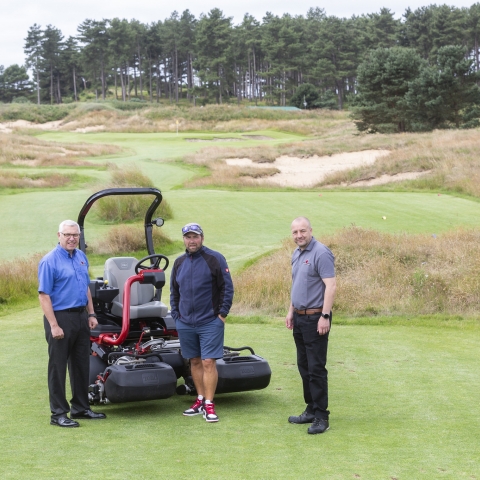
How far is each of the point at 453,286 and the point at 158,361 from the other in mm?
7858

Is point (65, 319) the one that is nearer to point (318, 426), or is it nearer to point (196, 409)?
point (196, 409)

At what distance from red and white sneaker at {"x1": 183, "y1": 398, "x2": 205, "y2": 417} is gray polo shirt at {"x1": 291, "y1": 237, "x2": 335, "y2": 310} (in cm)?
136

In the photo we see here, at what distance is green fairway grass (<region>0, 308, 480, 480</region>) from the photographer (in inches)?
219

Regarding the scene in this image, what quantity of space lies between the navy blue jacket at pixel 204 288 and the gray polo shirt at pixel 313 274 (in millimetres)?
662

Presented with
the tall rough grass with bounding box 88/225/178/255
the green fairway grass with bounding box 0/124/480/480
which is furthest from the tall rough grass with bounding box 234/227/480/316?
the tall rough grass with bounding box 88/225/178/255

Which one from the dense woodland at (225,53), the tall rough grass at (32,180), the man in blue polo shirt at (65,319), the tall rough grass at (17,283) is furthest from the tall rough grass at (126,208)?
the dense woodland at (225,53)

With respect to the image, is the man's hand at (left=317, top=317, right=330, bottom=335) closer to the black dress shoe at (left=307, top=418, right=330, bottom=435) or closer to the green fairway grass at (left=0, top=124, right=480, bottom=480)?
the black dress shoe at (left=307, top=418, right=330, bottom=435)

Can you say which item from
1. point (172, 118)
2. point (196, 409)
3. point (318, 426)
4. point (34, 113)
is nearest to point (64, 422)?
point (196, 409)

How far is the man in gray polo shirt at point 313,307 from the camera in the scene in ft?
22.2

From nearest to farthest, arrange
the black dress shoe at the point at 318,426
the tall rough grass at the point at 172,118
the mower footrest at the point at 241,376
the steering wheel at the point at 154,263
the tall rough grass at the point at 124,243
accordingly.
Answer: the black dress shoe at the point at 318,426 < the mower footrest at the point at 241,376 < the steering wheel at the point at 154,263 < the tall rough grass at the point at 124,243 < the tall rough grass at the point at 172,118

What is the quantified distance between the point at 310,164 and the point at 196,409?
36372 mm

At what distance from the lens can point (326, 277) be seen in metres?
6.75

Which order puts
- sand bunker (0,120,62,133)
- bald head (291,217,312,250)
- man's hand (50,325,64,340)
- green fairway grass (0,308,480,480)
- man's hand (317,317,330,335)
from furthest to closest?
sand bunker (0,120,62,133) < man's hand (50,325,64,340) < bald head (291,217,312,250) < man's hand (317,317,330,335) < green fairway grass (0,308,480,480)

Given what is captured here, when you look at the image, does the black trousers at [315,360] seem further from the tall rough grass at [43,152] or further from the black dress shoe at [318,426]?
the tall rough grass at [43,152]
